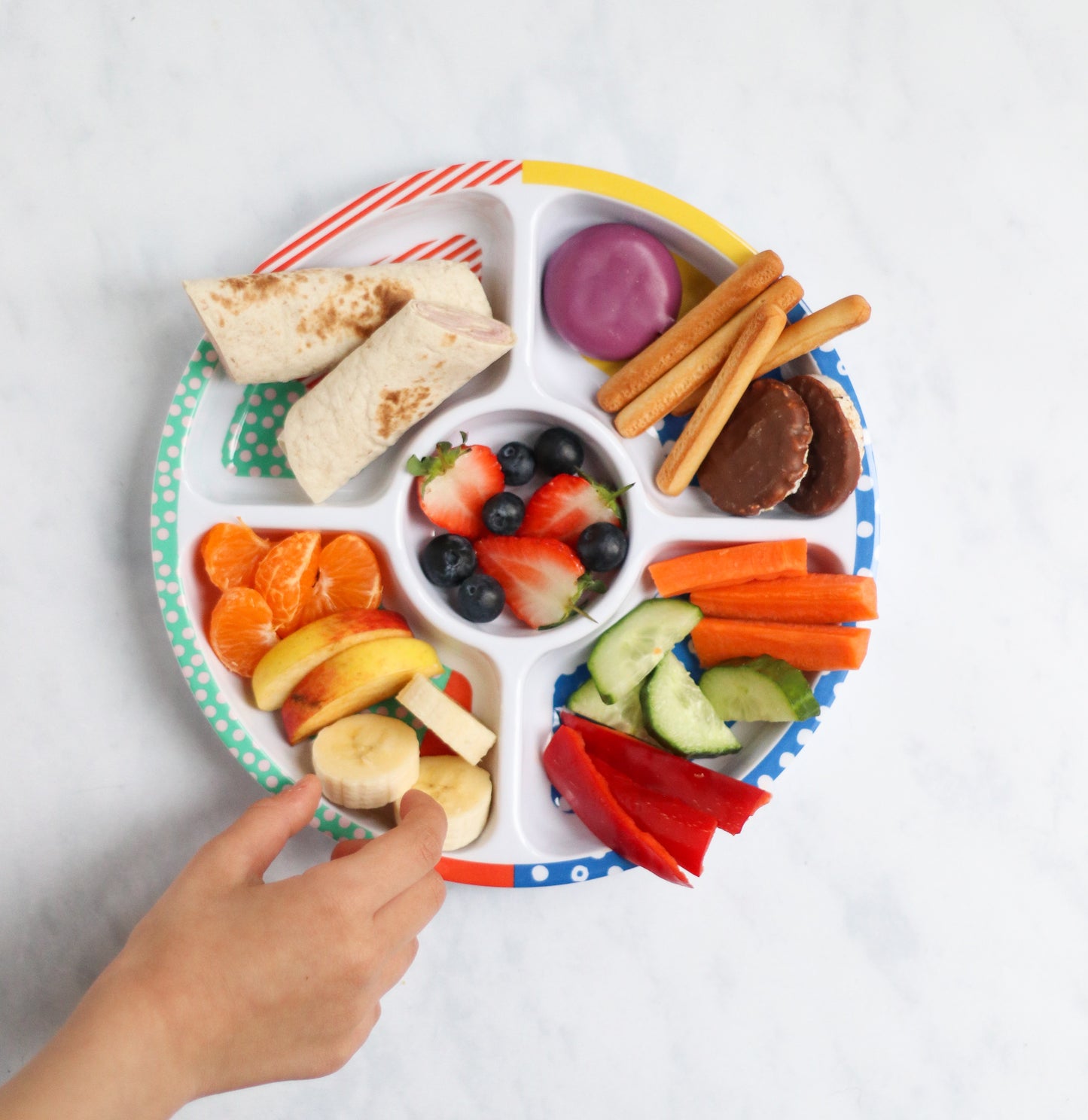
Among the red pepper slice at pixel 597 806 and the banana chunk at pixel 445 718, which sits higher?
the banana chunk at pixel 445 718

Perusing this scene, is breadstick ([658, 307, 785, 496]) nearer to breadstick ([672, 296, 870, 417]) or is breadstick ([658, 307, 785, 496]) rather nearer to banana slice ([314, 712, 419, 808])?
breadstick ([672, 296, 870, 417])

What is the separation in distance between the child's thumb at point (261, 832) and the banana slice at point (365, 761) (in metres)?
0.08

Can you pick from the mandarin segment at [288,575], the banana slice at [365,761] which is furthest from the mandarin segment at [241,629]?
the banana slice at [365,761]

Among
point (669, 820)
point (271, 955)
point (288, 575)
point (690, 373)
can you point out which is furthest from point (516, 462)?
point (271, 955)

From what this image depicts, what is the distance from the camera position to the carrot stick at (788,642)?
1.52 meters


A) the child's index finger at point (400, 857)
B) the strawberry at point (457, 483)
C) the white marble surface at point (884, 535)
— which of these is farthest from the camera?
the white marble surface at point (884, 535)

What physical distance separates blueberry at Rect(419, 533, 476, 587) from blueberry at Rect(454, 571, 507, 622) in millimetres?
22

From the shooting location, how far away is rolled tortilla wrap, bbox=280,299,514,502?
1.44 meters

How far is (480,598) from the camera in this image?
1.54m

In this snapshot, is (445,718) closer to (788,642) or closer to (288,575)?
(288,575)

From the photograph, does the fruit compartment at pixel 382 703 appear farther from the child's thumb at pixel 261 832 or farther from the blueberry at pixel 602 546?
the blueberry at pixel 602 546

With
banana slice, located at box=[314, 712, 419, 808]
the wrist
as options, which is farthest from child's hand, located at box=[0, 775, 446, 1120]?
banana slice, located at box=[314, 712, 419, 808]

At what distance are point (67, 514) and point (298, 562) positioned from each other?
52cm

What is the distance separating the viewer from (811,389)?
61.1 inches
